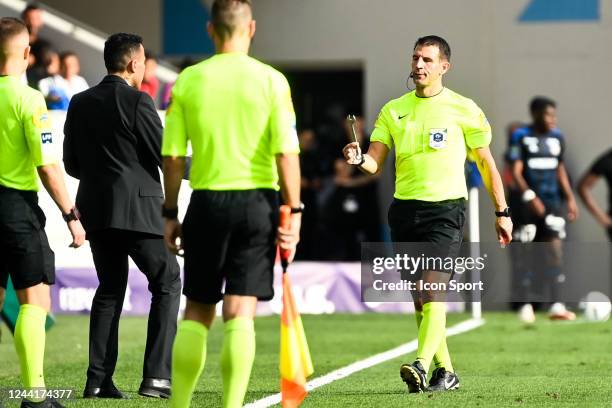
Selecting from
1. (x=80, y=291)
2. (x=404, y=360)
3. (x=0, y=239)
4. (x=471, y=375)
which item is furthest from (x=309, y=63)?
(x=0, y=239)

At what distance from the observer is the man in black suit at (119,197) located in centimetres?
856

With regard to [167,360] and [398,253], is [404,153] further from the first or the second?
[167,360]

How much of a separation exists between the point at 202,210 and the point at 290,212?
1.30 ft

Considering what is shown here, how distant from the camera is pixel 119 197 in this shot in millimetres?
8555

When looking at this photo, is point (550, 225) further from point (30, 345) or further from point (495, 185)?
point (30, 345)

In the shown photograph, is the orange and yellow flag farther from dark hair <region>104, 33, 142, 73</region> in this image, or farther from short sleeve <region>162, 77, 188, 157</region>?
dark hair <region>104, 33, 142, 73</region>

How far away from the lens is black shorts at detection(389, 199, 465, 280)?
895 centimetres

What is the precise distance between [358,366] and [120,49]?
3409mm

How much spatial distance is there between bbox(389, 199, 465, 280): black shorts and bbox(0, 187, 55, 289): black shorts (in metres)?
2.43

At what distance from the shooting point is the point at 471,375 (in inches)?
393

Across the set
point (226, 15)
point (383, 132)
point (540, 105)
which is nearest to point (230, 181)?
point (226, 15)

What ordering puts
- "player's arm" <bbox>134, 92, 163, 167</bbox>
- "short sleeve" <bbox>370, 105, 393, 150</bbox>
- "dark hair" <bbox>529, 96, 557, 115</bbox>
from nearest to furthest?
"player's arm" <bbox>134, 92, 163, 167</bbox>, "short sleeve" <bbox>370, 105, 393, 150</bbox>, "dark hair" <bbox>529, 96, 557, 115</bbox>

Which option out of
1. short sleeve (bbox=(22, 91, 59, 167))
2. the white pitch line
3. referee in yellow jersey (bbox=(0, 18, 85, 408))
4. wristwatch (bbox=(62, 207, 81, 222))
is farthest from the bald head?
the white pitch line

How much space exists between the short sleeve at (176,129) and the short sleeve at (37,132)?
1.09m
